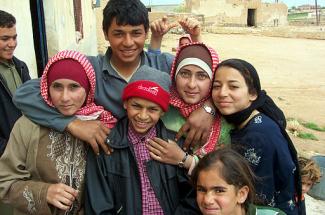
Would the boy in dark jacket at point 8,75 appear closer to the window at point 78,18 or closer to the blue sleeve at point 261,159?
the blue sleeve at point 261,159

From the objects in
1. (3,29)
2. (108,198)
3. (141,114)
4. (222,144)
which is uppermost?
(3,29)

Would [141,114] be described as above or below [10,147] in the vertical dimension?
above

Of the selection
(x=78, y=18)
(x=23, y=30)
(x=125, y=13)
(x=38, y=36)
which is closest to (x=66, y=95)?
(x=125, y=13)

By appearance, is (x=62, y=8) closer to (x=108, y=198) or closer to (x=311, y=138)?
(x=311, y=138)

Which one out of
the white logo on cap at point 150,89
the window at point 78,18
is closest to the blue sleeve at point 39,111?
the white logo on cap at point 150,89

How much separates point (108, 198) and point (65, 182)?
25 centimetres

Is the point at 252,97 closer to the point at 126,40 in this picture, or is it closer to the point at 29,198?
the point at 126,40

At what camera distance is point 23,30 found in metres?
5.30

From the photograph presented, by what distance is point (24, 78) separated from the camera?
3781mm

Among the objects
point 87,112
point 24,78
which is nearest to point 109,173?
point 87,112

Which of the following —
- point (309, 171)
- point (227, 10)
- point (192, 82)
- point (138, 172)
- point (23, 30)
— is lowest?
point (309, 171)

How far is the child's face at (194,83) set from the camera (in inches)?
86.4

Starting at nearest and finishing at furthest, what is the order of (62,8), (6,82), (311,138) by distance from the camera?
(6,82), (311,138), (62,8)

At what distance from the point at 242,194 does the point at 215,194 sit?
16cm
